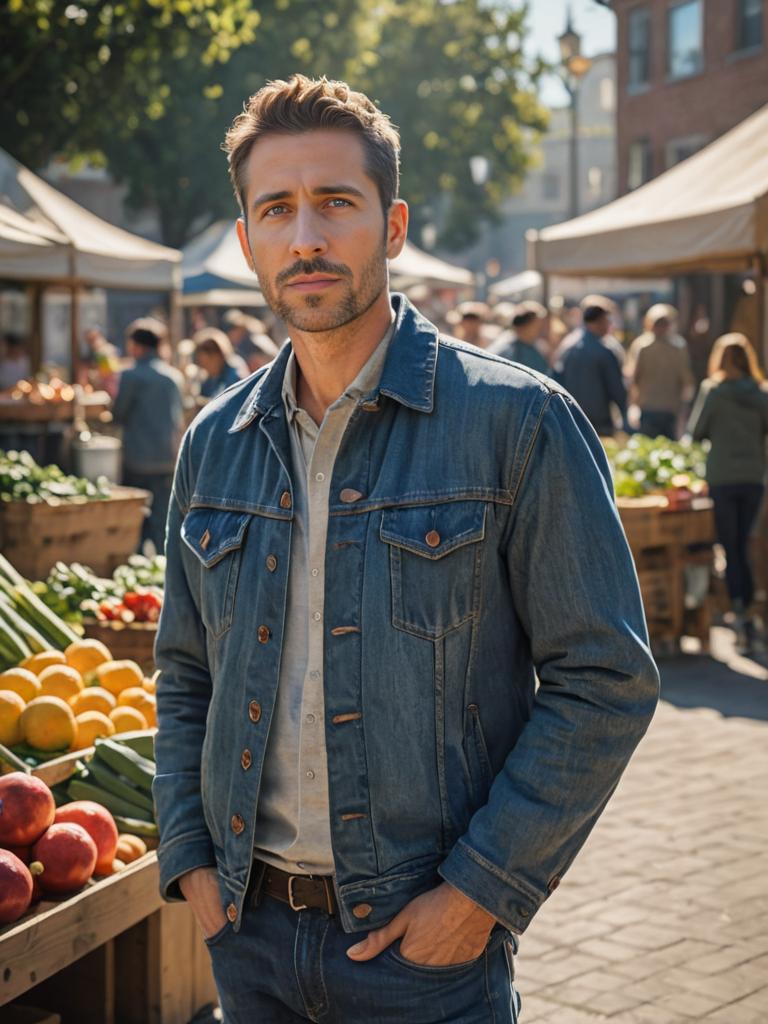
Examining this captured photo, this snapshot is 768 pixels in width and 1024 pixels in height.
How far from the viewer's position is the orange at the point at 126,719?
5.22m

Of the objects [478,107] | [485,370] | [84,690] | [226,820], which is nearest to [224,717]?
[226,820]

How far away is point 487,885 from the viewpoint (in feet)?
7.48

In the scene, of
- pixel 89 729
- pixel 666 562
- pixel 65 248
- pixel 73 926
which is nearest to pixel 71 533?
pixel 65 248

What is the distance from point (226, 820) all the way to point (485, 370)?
85 cm

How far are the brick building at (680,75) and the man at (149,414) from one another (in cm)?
1937

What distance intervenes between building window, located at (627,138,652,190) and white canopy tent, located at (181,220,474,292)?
899 cm

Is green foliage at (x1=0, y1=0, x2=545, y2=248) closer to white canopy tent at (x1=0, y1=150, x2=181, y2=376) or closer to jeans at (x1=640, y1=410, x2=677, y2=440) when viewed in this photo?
white canopy tent at (x1=0, y1=150, x2=181, y2=376)

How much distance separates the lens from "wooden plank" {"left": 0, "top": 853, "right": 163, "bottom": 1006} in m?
3.78

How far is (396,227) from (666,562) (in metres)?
8.20

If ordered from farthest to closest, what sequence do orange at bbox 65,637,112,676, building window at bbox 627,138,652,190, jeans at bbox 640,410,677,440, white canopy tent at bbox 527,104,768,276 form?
building window at bbox 627,138,652,190, jeans at bbox 640,410,677,440, white canopy tent at bbox 527,104,768,276, orange at bbox 65,637,112,676

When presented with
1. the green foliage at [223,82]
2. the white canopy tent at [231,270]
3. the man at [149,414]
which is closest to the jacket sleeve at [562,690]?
the man at [149,414]

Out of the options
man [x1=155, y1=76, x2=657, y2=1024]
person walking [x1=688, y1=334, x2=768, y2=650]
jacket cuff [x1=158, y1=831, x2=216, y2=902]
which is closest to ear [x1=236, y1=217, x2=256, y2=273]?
man [x1=155, y1=76, x2=657, y2=1024]

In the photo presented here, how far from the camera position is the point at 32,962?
3.84m

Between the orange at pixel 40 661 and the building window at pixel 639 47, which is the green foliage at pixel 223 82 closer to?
the building window at pixel 639 47
